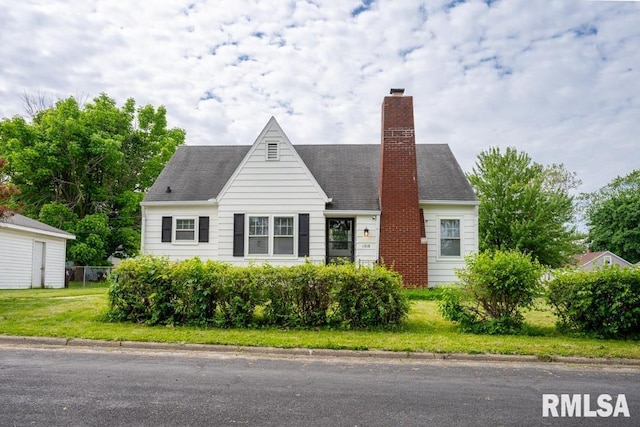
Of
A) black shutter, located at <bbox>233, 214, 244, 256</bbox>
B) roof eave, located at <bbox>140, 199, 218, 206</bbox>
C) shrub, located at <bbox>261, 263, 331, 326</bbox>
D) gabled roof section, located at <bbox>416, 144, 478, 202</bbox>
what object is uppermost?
gabled roof section, located at <bbox>416, 144, 478, 202</bbox>

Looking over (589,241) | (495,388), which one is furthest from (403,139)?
(589,241)

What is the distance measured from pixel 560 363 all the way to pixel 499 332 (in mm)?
1610

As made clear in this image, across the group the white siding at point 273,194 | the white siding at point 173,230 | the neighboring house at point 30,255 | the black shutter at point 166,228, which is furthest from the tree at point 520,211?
the neighboring house at point 30,255

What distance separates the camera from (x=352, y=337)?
809cm

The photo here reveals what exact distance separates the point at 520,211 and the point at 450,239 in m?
6.84

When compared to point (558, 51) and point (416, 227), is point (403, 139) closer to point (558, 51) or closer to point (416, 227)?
point (416, 227)

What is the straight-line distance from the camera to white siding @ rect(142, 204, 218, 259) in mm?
16781

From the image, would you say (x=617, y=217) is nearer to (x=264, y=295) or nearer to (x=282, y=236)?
(x=282, y=236)

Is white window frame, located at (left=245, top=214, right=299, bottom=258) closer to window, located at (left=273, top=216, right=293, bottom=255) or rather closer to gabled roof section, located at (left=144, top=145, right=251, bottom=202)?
window, located at (left=273, top=216, right=293, bottom=255)

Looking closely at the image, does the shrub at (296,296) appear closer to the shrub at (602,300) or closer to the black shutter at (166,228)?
the shrub at (602,300)

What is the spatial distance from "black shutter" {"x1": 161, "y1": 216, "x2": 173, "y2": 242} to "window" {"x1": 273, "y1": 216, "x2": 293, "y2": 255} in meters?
4.08

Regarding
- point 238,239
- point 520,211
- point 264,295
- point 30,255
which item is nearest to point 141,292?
point 264,295

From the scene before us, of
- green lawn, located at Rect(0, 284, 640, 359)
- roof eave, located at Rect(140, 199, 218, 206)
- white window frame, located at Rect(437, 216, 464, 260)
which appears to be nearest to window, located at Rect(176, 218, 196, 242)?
roof eave, located at Rect(140, 199, 218, 206)

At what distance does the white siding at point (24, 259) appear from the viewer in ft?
58.5
